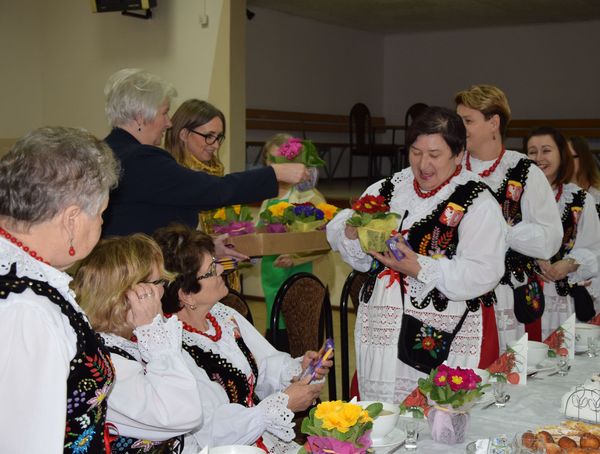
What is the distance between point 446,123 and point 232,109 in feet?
12.1

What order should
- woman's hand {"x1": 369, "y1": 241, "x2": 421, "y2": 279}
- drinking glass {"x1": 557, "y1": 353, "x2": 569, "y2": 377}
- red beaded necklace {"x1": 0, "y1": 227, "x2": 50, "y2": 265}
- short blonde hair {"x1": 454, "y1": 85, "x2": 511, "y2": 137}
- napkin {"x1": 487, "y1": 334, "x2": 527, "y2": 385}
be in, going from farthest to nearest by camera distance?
short blonde hair {"x1": 454, "y1": 85, "x2": 511, "y2": 137} < woman's hand {"x1": 369, "y1": 241, "x2": 421, "y2": 279} < drinking glass {"x1": 557, "y1": 353, "x2": 569, "y2": 377} < napkin {"x1": 487, "y1": 334, "x2": 527, "y2": 385} < red beaded necklace {"x1": 0, "y1": 227, "x2": 50, "y2": 265}

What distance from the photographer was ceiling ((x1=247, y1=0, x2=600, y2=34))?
11328 millimetres

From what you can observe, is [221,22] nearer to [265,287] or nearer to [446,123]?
[265,287]

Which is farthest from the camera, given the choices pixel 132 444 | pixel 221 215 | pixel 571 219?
pixel 571 219

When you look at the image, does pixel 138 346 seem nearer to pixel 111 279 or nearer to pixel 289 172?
pixel 111 279

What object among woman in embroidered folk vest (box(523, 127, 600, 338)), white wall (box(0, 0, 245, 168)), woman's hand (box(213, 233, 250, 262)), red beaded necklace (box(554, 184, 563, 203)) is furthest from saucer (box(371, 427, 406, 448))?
white wall (box(0, 0, 245, 168))

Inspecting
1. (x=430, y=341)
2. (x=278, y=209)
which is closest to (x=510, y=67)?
(x=278, y=209)

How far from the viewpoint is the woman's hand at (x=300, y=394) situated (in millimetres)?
2184

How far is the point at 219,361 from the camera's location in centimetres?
224

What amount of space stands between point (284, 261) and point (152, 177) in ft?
5.72

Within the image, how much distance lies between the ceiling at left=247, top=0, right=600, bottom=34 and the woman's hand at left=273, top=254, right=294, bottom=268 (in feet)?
24.7

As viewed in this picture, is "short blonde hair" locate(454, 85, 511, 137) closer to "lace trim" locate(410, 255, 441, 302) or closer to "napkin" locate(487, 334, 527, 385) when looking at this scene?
"lace trim" locate(410, 255, 441, 302)

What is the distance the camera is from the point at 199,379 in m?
2.13

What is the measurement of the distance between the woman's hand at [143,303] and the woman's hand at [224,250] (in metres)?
1.18
